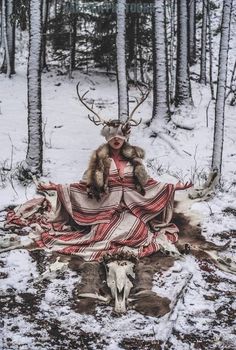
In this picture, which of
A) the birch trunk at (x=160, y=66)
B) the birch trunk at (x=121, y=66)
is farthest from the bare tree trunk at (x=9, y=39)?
the birch trunk at (x=121, y=66)

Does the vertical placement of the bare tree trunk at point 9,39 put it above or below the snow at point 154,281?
above

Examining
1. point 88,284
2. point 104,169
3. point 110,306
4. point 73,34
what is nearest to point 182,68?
point 73,34

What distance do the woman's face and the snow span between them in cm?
165

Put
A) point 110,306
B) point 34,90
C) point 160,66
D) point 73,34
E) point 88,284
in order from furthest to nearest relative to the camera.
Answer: point 73,34, point 160,66, point 34,90, point 88,284, point 110,306

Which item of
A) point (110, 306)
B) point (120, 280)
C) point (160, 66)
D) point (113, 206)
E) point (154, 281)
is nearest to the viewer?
point (110, 306)

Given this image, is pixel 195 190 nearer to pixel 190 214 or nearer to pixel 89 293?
pixel 190 214

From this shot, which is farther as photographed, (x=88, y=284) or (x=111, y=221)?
(x=111, y=221)

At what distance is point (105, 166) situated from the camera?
6.04 metres

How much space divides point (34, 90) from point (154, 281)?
4.74 m

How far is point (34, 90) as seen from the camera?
836cm

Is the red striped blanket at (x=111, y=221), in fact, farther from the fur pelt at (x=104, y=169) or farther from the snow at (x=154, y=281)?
the snow at (x=154, y=281)

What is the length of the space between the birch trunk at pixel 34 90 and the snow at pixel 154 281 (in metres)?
0.39

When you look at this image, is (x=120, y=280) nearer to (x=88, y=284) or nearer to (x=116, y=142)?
(x=88, y=284)

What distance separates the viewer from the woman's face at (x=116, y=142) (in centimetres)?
609
